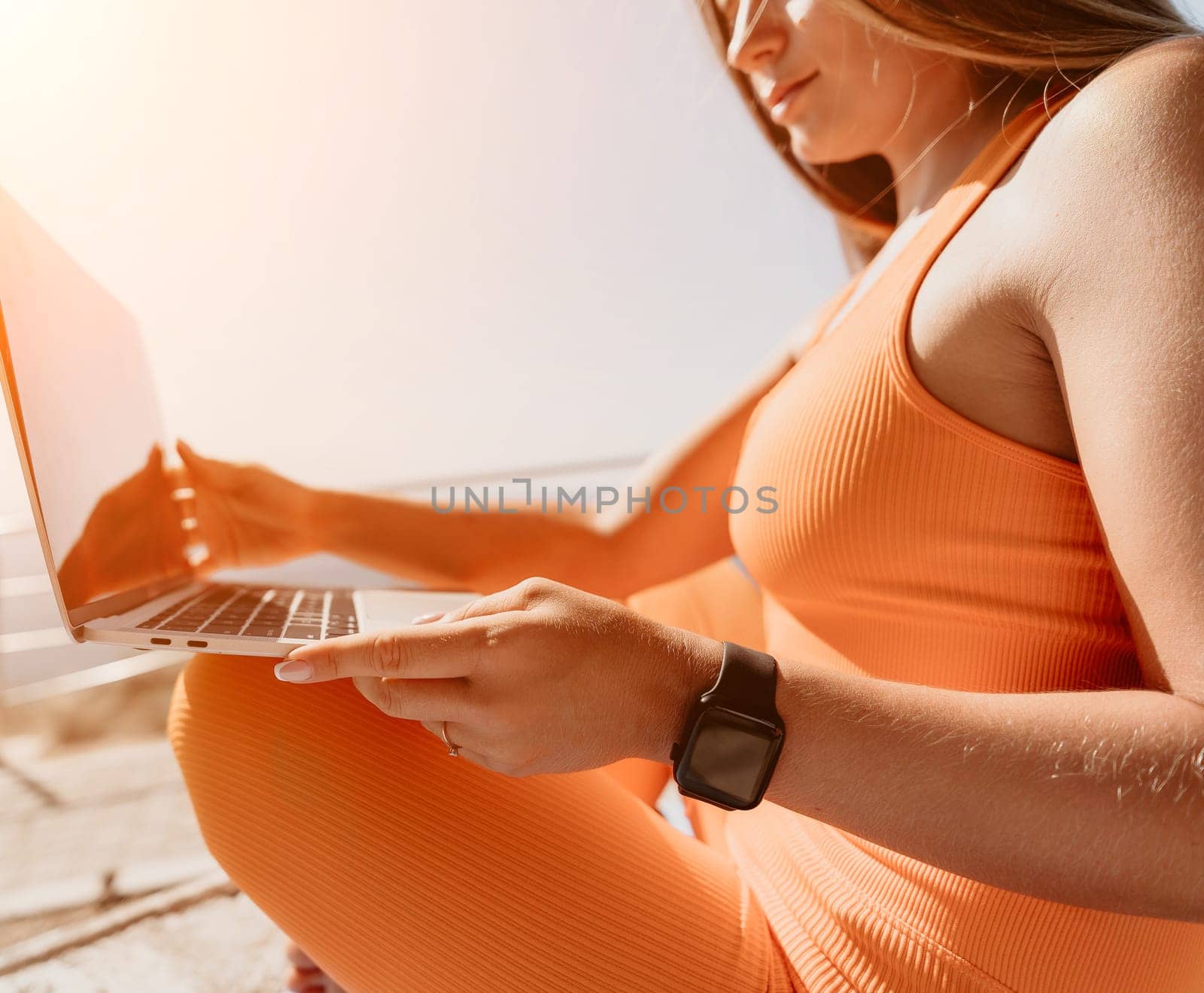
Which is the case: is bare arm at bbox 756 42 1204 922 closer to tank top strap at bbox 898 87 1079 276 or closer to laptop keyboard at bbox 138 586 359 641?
tank top strap at bbox 898 87 1079 276

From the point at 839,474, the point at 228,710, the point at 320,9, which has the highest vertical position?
the point at 320,9

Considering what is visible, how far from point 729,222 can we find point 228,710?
169 cm

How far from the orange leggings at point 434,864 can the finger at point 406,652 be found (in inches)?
7.4

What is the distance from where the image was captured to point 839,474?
2.03 feet

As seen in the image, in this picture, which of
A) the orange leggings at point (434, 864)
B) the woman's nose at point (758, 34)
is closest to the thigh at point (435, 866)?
the orange leggings at point (434, 864)

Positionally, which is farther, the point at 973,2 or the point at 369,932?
the point at 973,2

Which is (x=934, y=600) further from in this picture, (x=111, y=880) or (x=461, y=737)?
(x=111, y=880)

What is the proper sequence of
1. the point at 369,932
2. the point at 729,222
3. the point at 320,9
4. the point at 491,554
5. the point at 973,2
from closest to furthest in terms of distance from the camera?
the point at 369,932 → the point at 973,2 → the point at 491,554 → the point at 320,9 → the point at 729,222

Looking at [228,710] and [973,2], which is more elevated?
[973,2]

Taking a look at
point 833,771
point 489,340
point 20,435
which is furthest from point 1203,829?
point 489,340

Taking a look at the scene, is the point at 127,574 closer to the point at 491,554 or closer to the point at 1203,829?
the point at 491,554

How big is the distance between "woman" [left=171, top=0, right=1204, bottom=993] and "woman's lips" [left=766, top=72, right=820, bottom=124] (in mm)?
15

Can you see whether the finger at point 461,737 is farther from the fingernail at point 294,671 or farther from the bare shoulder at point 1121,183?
the bare shoulder at point 1121,183

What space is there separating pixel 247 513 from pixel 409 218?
4.12 feet
